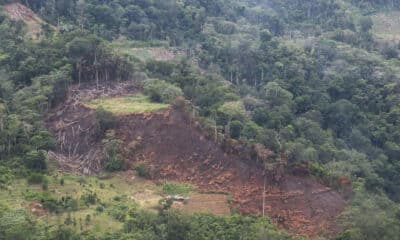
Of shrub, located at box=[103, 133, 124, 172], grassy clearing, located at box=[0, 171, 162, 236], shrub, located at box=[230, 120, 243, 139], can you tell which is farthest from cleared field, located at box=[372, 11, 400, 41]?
grassy clearing, located at box=[0, 171, 162, 236]

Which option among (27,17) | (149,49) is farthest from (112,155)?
(27,17)

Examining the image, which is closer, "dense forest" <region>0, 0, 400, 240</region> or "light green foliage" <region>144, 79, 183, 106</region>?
"dense forest" <region>0, 0, 400, 240</region>

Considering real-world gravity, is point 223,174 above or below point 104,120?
below

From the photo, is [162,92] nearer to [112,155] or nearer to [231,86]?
[112,155]

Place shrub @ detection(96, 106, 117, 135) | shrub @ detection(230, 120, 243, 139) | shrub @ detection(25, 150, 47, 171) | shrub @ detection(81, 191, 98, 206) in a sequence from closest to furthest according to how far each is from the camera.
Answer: shrub @ detection(81, 191, 98, 206), shrub @ detection(25, 150, 47, 171), shrub @ detection(96, 106, 117, 135), shrub @ detection(230, 120, 243, 139)

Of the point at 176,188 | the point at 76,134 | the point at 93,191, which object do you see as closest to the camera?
the point at 93,191

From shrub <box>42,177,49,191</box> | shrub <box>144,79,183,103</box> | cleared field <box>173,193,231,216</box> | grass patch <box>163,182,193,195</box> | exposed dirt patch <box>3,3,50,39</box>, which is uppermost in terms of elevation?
exposed dirt patch <box>3,3,50,39</box>

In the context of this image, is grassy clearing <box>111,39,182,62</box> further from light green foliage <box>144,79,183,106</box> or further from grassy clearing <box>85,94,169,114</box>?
grassy clearing <box>85,94,169,114</box>
